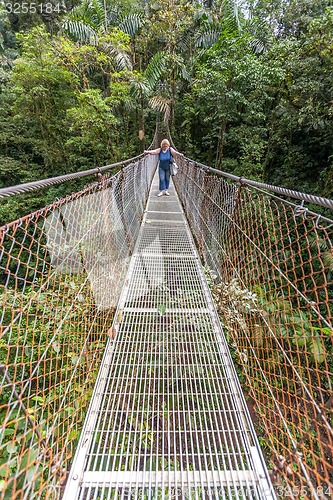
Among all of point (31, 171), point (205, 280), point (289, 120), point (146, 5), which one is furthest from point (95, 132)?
point (205, 280)

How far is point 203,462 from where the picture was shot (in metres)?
1.01

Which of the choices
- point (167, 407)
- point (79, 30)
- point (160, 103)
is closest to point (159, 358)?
point (167, 407)

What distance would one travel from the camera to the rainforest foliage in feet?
15.7

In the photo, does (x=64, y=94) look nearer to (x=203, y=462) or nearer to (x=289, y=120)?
(x=289, y=120)

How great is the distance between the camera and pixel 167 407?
119cm

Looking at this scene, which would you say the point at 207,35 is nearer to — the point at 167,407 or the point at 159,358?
the point at 159,358

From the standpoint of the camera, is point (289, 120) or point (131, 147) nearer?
point (289, 120)

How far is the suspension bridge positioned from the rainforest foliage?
4.26 metres

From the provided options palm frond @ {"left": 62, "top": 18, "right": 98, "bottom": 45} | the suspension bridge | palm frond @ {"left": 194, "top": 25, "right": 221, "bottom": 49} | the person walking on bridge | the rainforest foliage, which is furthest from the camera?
palm frond @ {"left": 194, "top": 25, "right": 221, "bottom": 49}

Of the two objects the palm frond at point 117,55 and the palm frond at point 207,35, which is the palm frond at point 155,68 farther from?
the palm frond at point 207,35

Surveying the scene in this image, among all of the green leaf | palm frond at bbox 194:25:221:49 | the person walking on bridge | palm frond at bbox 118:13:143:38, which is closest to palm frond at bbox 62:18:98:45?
palm frond at bbox 118:13:143:38

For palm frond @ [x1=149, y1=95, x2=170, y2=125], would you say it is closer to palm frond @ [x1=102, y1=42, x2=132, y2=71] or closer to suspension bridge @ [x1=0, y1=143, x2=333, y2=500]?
palm frond @ [x1=102, y1=42, x2=132, y2=71]

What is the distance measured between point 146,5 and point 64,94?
136 inches

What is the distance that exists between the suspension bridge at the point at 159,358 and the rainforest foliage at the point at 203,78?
426 centimetres
